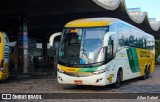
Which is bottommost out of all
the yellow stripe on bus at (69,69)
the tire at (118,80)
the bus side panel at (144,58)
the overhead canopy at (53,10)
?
the tire at (118,80)

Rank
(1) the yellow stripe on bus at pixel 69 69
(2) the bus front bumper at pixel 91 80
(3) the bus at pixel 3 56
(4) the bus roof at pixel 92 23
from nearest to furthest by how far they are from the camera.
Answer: (2) the bus front bumper at pixel 91 80 < (1) the yellow stripe on bus at pixel 69 69 < (4) the bus roof at pixel 92 23 < (3) the bus at pixel 3 56

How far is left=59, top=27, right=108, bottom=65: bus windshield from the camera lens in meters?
15.0

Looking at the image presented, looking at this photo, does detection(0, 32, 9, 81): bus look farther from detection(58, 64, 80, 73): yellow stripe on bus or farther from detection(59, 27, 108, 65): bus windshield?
detection(58, 64, 80, 73): yellow stripe on bus

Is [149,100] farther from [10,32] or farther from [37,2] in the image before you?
[10,32]

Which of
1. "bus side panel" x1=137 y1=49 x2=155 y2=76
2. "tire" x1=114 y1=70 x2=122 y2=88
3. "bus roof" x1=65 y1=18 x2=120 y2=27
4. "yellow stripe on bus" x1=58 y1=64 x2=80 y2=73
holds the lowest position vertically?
"tire" x1=114 y1=70 x2=122 y2=88

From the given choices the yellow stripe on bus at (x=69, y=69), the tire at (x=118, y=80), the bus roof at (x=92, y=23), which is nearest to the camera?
the yellow stripe on bus at (x=69, y=69)

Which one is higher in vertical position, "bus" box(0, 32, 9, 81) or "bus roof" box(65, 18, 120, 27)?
"bus roof" box(65, 18, 120, 27)

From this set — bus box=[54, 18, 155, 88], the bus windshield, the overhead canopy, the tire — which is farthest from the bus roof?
the overhead canopy

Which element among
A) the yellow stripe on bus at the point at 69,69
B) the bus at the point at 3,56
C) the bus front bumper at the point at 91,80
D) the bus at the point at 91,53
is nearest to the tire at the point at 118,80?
the bus at the point at 91,53

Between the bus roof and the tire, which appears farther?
Result: the tire

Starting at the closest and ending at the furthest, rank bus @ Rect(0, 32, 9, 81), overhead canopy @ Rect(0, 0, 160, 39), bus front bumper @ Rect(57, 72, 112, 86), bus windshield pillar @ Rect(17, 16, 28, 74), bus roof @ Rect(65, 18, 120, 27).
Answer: bus front bumper @ Rect(57, 72, 112, 86), bus roof @ Rect(65, 18, 120, 27), bus @ Rect(0, 32, 9, 81), bus windshield pillar @ Rect(17, 16, 28, 74), overhead canopy @ Rect(0, 0, 160, 39)

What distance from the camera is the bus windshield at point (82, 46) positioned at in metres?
15.0

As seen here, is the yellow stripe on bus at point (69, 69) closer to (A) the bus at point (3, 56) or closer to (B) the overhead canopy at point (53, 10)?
(A) the bus at point (3, 56)

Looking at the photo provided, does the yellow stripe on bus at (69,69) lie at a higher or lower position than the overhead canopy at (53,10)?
lower
